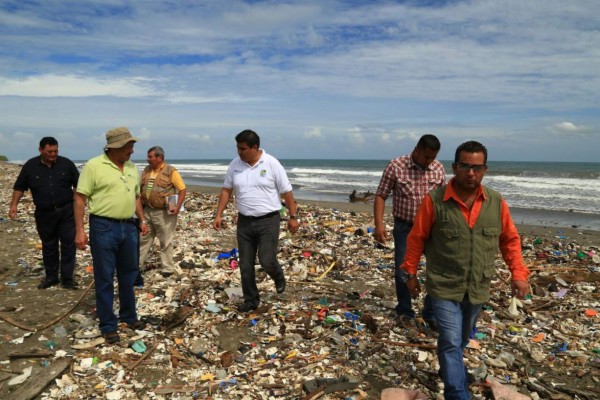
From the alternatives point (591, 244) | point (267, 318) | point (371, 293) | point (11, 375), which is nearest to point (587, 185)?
point (591, 244)

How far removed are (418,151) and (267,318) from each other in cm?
259

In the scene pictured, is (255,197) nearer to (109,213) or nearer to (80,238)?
(109,213)

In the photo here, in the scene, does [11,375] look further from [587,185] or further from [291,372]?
[587,185]

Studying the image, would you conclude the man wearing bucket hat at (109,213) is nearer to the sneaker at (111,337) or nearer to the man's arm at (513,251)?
the sneaker at (111,337)

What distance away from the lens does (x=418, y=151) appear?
4531mm

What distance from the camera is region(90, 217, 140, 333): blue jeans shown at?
4352 millimetres

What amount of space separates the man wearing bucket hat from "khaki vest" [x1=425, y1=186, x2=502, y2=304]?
Result: 3.04 meters

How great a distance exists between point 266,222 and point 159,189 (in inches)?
90.0

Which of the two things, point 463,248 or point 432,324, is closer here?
point 463,248

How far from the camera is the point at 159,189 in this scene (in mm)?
6523

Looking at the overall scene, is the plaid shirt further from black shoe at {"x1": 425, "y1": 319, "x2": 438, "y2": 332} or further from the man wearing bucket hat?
the man wearing bucket hat

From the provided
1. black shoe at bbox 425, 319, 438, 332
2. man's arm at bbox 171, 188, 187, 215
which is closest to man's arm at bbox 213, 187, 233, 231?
man's arm at bbox 171, 188, 187, 215

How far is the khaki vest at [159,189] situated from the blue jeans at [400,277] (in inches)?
139

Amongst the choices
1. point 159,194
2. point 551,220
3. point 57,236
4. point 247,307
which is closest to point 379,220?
point 247,307
